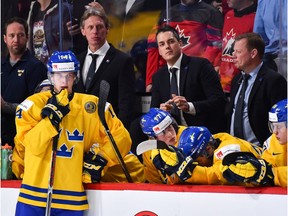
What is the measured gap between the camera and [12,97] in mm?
5371

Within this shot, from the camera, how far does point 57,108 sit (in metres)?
4.29

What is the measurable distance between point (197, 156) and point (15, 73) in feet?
5.51

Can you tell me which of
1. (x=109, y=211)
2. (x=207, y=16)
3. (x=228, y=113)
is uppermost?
(x=207, y=16)

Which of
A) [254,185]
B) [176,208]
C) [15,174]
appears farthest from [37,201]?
[254,185]

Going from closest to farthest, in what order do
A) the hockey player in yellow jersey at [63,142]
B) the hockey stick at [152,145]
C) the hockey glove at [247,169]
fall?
the hockey glove at [247,169], the hockey stick at [152,145], the hockey player in yellow jersey at [63,142]

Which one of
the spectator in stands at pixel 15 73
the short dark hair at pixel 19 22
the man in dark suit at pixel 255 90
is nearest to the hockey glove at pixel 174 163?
the man in dark suit at pixel 255 90

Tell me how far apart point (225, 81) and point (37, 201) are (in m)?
1.41

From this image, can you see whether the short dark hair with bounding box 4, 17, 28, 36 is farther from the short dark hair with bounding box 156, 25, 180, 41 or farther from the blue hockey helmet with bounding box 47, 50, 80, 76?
the blue hockey helmet with bounding box 47, 50, 80, 76

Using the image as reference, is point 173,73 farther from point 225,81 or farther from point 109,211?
point 109,211

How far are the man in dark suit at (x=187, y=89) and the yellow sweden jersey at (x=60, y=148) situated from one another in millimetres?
535

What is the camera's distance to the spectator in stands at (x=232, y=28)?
16.1 ft

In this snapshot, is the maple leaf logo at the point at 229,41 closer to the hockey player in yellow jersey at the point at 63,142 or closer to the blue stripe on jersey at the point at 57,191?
the hockey player in yellow jersey at the point at 63,142

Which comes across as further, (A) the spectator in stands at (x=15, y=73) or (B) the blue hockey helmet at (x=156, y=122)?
(A) the spectator in stands at (x=15, y=73)

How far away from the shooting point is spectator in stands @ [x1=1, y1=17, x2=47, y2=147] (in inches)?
209
